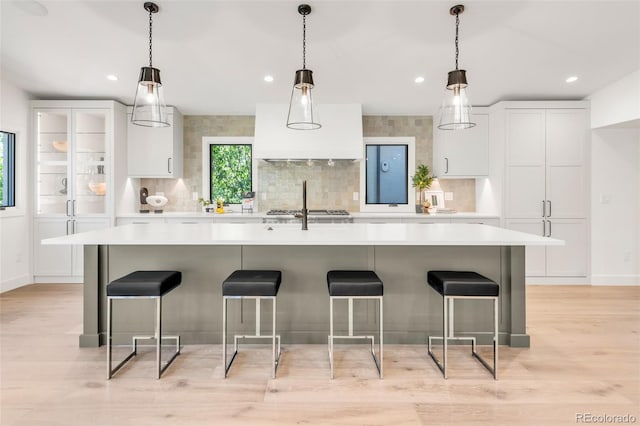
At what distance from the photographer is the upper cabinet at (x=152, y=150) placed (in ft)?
16.3

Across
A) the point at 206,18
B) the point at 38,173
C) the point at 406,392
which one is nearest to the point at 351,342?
the point at 406,392

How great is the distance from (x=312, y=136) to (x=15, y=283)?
4170 millimetres

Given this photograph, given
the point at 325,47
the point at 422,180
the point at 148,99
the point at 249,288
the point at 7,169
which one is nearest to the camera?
the point at 249,288

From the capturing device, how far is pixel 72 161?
4.64 m

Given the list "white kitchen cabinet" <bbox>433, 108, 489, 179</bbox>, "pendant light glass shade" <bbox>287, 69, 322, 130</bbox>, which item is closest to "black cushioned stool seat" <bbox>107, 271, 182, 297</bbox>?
"pendant light glass shade" <bbox>287, 69, 322, 130</bbox>

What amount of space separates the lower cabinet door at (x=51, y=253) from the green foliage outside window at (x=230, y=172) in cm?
198

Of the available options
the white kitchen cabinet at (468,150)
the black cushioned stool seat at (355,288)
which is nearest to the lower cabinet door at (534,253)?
the white kitchen cabinet at (468,150)

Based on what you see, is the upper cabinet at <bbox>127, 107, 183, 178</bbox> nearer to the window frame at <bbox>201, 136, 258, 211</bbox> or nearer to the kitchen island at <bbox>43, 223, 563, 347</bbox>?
the window frame at <bbox>201, 136, 258, 211</bbox>

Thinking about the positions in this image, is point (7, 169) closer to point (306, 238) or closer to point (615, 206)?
point (306, 238)

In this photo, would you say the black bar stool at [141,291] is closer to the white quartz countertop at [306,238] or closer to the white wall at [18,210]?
the white quartz countertop at [306,238]

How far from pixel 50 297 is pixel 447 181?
5.46 m

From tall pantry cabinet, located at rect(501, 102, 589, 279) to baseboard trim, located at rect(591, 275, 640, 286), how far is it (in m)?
0.18

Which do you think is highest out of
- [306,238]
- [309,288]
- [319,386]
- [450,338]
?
[306,238]

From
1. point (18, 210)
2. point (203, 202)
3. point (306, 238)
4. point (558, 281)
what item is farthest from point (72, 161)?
point (558, 281)
